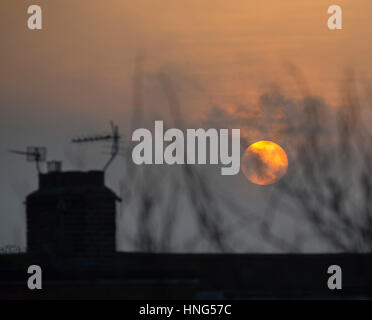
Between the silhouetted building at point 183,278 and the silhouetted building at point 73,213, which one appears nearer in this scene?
the silhouetted building at point 183,278

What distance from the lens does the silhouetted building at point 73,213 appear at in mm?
126938

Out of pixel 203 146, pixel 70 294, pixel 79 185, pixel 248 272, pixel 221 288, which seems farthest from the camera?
pixel 79 185

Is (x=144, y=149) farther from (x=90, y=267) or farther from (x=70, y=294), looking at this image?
(x=90, y=267)

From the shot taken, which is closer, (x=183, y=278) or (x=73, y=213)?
(x=183, y=278)

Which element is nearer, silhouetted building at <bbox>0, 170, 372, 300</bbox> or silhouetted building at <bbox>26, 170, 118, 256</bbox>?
silhouetted building at <bbox>0, 170, 372, 300</bbox>

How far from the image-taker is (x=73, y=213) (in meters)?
132

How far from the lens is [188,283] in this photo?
56.8 meters

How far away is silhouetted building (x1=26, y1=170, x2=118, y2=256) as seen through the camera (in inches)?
4998

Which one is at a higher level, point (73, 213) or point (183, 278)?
point (73, 213)

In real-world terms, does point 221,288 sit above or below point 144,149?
below
